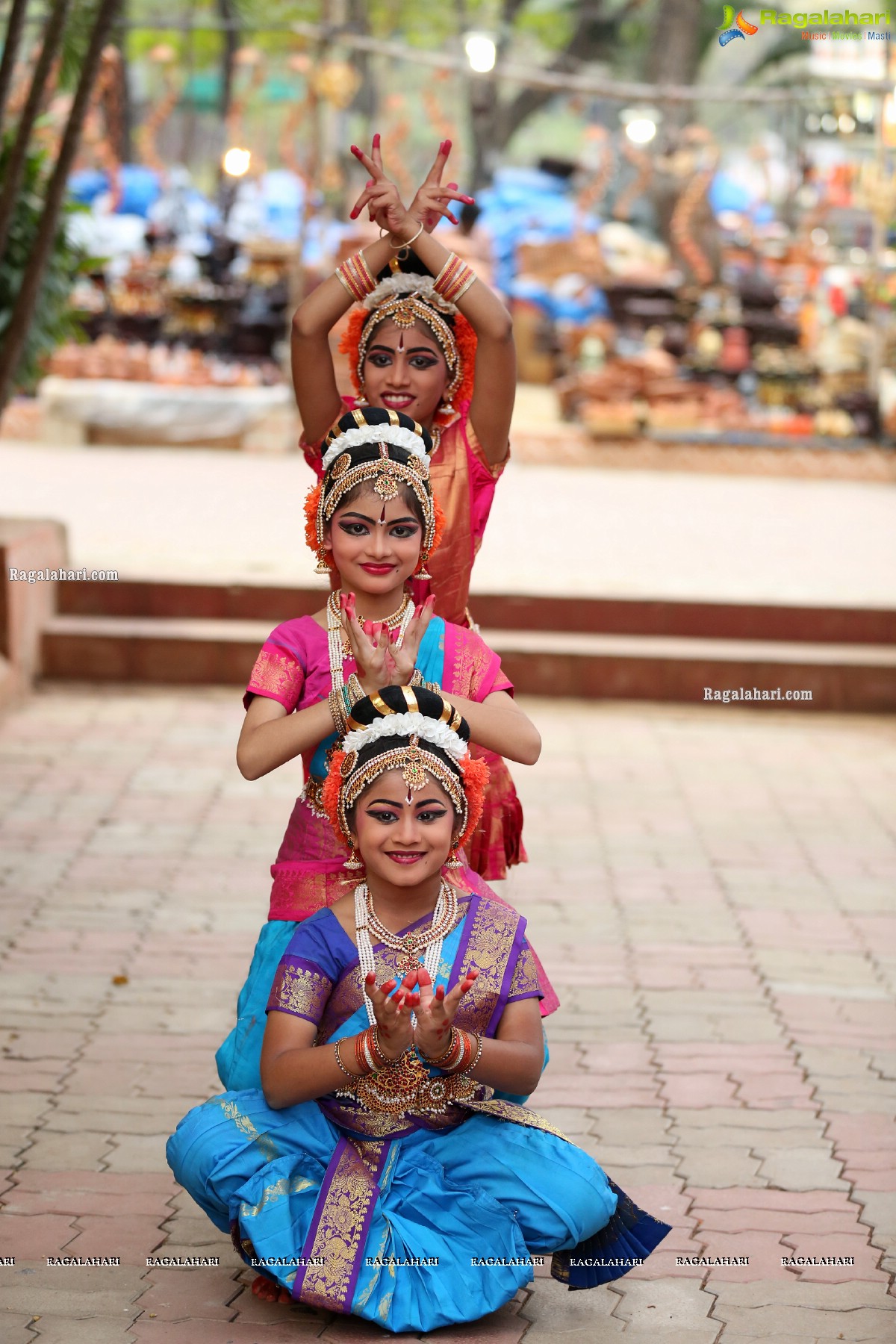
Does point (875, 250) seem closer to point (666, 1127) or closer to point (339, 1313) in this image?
point (666, 1127)

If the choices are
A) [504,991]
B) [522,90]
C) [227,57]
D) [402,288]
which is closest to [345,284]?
[402,288]

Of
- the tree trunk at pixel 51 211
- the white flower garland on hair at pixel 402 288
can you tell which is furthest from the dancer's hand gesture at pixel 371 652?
the tree trunk at pixel 51 211

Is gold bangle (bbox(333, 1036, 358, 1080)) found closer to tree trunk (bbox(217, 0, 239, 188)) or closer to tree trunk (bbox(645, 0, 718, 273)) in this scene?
tree trunk (bbox(645, 0, 718, 273))

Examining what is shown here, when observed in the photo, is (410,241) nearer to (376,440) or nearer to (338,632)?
→ (376,440)

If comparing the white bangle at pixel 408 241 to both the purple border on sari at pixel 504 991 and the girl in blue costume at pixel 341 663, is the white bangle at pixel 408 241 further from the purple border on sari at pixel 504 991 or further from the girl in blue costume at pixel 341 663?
the purple border on sari at pixel 504 991

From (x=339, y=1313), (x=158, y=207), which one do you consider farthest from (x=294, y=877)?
(x=158, y=207)

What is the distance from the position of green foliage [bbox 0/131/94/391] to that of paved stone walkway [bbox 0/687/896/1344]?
1768mm

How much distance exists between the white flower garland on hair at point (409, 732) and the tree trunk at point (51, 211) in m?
4.89

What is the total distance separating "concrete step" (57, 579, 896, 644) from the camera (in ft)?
27.2

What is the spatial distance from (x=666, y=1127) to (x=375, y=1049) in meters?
1.32

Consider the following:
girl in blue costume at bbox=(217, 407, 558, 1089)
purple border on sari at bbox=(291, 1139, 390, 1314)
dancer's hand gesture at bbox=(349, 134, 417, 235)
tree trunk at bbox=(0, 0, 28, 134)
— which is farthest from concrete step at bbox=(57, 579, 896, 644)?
purple border on sari at bbox=(291, 1139, 390, 1314)

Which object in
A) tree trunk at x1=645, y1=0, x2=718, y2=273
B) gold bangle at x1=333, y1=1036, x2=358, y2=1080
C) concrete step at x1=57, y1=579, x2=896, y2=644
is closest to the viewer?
gold bangle at x1=333, y1=1036, x2=358, y2=1080

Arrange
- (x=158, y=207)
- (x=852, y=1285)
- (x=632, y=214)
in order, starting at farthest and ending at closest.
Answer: (x=632, y=214) → (x=158, y=207) → (x=852, y=1285)

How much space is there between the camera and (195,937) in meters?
4.92
